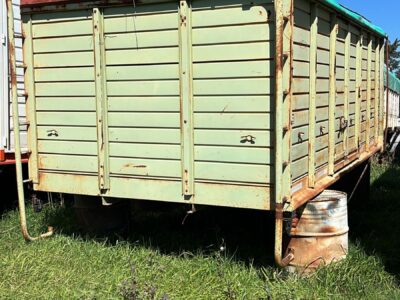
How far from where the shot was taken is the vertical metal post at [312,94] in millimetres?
4746

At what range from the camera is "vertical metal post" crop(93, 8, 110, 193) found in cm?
477

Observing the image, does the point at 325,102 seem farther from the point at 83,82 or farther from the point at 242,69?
the point at 83,82

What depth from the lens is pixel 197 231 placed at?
239 inches

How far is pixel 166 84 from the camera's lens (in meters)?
4.57

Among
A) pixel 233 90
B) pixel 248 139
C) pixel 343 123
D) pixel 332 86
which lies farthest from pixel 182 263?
pixel 343 123

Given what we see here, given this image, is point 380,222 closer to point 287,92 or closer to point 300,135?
point 300,135

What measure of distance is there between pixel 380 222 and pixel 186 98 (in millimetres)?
3571

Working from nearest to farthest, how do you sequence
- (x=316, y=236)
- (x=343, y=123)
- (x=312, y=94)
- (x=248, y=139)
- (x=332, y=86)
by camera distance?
(x=248, y=139) → (x=312, y=94) → (x=316, y=236) → (x=332, y=86) → (x=343, y=123)

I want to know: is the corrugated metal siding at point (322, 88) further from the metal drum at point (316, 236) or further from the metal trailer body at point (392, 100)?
the metal trailer body at point (392, 100)

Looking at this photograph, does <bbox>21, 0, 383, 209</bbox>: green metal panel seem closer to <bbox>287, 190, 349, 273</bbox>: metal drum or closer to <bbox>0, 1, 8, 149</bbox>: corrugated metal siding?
<bbox>287, 190, 349, 273</bbox>: metal drum

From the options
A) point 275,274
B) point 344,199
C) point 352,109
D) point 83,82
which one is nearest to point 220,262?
point 275,274

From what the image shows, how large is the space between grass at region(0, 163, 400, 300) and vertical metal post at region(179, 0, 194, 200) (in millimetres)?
722

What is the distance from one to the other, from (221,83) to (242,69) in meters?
A: 0.21

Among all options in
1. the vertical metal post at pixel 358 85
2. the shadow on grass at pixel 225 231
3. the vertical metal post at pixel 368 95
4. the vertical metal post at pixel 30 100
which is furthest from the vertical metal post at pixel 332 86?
the vertical metal post at pixel 30 100
